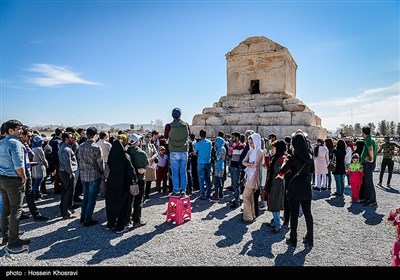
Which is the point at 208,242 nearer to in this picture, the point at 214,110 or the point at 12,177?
the point at 12,177

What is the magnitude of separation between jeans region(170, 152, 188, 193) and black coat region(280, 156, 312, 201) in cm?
310

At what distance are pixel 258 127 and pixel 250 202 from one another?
32.2ft

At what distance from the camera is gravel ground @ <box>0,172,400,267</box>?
399cm

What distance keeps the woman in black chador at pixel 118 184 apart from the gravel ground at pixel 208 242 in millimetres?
311

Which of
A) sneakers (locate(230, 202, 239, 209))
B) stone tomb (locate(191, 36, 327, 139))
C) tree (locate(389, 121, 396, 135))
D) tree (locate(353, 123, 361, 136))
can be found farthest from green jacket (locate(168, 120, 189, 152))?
tree (locate(389, 121, 396, 135))

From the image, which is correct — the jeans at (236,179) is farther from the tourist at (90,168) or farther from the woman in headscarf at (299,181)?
the tourist at (90,168)

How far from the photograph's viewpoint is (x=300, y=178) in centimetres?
456

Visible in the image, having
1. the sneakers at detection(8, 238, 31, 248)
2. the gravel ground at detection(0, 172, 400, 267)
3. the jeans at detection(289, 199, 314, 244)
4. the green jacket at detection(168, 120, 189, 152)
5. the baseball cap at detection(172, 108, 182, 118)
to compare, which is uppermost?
the baseball cap at detection(172, 108, 182, 118)

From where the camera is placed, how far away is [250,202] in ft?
19.5

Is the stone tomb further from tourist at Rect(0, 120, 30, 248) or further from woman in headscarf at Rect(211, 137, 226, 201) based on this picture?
tourist at Rect(0, 120, 30, 248)

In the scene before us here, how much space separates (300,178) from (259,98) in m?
13.1

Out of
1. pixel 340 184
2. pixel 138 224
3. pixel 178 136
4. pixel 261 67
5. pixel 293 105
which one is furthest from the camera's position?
pixel 261 67

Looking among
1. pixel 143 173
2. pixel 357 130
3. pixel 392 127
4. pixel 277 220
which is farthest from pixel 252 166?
pixel 392 127
